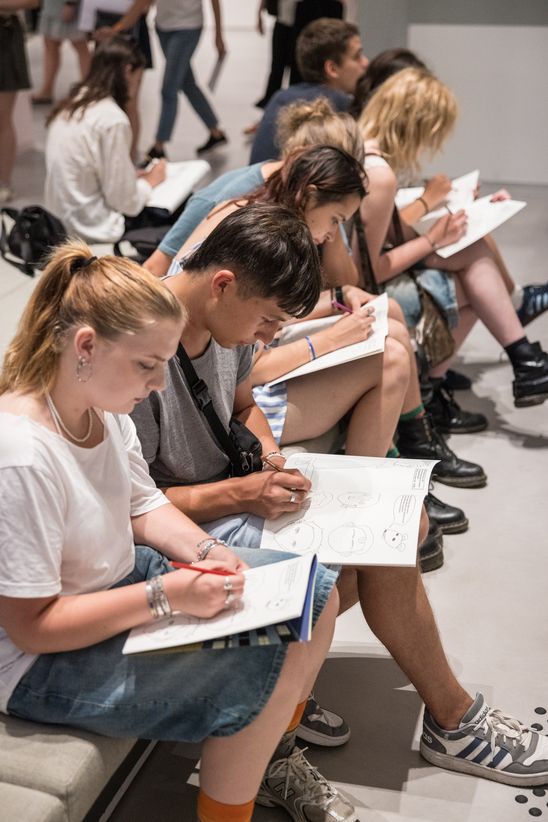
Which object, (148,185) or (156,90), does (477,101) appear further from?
(156,90)

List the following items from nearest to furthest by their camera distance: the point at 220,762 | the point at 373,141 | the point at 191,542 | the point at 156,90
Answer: the point at 220,762, the point at 191,542, the point at 373,141, the point at 156,90

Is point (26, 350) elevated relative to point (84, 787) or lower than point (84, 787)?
elevated

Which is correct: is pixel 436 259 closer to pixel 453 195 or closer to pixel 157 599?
pixel 453 195

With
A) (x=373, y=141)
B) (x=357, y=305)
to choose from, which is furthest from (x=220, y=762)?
(x=373, y=141)

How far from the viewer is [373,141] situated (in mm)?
3670

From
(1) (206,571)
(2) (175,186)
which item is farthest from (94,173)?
(1) (206,571)

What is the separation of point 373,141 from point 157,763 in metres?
2.28

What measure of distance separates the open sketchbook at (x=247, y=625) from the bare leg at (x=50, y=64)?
7795mm

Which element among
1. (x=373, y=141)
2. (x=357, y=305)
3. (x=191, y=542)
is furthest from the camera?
(x=373, y=141)

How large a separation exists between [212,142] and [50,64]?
2.21 meters

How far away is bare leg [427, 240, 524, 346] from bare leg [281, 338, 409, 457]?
1085 mm

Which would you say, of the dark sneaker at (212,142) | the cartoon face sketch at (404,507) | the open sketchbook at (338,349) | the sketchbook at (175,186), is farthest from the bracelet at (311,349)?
the dark sneaker at (212,142)

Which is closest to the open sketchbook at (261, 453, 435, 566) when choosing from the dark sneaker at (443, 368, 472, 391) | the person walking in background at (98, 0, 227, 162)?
the dark sneaker at (443, 368, 472, 391)

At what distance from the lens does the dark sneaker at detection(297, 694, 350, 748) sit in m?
2.30
